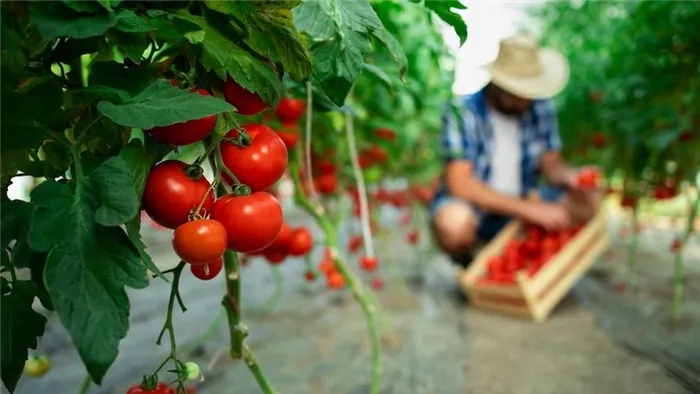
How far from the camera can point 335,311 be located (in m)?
2.07

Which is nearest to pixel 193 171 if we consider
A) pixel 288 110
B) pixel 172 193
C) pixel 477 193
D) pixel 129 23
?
pixel 172 193

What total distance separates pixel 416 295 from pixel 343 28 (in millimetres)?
1918

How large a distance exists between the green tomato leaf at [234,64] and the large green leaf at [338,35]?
47 mm

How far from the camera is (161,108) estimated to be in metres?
0.46

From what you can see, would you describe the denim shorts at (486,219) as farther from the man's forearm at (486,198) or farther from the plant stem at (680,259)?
the plant stem at (680,259)

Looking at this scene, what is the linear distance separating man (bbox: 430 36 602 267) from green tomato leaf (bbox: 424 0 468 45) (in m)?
1.60

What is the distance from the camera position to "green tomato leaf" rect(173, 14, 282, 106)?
1.71 ft

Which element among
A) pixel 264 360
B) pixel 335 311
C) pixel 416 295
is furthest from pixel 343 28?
pixel 416 295

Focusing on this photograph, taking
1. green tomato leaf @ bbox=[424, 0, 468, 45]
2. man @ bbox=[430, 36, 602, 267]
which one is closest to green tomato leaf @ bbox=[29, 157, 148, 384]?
green tomato leaf @ bbox=[424, 0, 468, 45]

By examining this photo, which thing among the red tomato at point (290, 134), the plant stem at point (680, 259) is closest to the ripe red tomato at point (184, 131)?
the red tomato at point (290, 134)

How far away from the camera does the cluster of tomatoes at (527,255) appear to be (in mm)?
2117

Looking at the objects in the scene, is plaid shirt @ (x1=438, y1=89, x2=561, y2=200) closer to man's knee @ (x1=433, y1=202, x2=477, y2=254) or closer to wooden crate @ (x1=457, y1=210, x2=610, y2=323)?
man's knee @ (x1=433, y1=202, x2=477, y2=254)

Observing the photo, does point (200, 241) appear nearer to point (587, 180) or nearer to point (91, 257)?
point (91, 257)

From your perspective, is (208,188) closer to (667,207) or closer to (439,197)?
(439,197)
